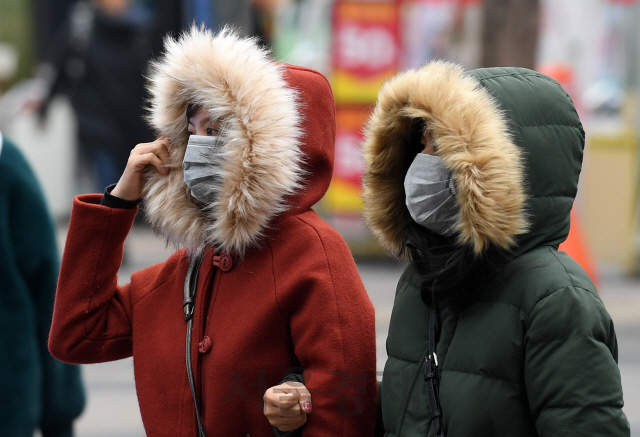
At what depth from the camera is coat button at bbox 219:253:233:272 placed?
240 centimetres

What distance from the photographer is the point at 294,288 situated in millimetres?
2275

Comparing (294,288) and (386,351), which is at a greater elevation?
(294,288)

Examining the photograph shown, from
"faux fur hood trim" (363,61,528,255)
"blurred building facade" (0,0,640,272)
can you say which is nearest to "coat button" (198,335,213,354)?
"faux fur hood trim" (363,61,528,255)

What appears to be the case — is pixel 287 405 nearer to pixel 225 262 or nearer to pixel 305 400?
pixel 305 400

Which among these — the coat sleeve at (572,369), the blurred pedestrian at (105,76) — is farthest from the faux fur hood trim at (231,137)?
the blurred pedestrian at (105,76)

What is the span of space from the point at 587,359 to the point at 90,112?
8947 mm

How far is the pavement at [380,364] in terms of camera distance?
18.4 ft

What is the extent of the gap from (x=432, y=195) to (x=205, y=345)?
0.65 metres

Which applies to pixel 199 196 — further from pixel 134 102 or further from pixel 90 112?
pixel 134 102

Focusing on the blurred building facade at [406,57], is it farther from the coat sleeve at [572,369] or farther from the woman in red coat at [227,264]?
the coat sleeve at [572,369]

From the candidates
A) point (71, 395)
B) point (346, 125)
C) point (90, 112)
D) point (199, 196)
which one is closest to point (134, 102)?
point (90, 112)

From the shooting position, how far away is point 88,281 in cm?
250

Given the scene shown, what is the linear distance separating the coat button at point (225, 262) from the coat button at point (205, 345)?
0.17 meters

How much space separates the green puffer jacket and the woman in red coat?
0.16 meters
